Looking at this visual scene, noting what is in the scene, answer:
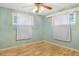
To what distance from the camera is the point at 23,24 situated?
2051 mm

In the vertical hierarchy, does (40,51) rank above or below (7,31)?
below

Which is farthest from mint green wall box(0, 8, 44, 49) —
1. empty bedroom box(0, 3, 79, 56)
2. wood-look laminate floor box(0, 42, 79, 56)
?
wood-look laminate floor box(0, 42, 79, 56)

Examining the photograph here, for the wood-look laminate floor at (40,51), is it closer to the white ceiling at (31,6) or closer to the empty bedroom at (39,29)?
the empty bedroom at (39,29)

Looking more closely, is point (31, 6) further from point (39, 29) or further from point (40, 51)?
point (40, 51)

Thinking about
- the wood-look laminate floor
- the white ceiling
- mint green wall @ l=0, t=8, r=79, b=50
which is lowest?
the wood-look laminate floor

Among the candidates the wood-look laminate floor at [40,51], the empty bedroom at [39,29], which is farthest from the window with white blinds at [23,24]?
the wood-look laminate floor at [40,51]

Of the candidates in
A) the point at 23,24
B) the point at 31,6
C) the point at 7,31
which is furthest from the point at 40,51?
the point at 31,6

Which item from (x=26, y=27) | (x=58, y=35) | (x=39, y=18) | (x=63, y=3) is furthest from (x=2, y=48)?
(x=63, y=3)

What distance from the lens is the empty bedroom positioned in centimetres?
199

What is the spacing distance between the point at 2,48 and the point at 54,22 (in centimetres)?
93

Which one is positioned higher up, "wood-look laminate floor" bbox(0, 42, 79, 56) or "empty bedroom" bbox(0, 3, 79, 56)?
"empty bedroom" bbox(0, 3, 79, 56)

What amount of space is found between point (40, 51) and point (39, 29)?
1.19 feet

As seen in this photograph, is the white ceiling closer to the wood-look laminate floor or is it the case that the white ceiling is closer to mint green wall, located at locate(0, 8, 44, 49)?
mint green wall, located at locate(0, 8, 44, 49)

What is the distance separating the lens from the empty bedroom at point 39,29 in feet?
6.52
